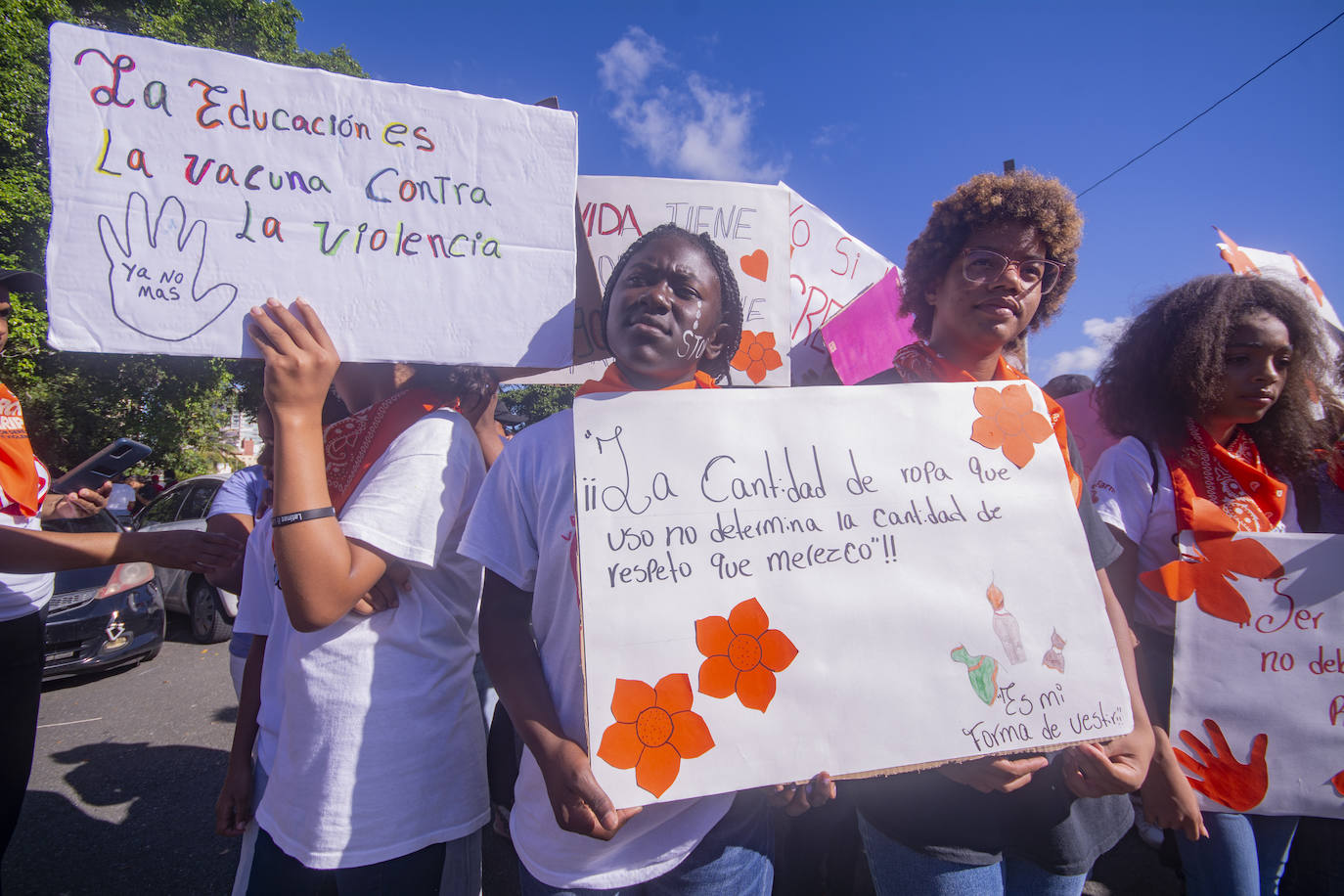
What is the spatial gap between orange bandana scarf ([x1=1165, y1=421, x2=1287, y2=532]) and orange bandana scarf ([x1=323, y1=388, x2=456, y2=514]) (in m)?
1.82

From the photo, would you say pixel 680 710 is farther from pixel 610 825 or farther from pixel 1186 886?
pixel 1186 886

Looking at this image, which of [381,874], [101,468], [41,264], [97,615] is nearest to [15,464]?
[101,468]

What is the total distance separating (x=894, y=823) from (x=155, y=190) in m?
1.90

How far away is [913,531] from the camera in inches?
46.8

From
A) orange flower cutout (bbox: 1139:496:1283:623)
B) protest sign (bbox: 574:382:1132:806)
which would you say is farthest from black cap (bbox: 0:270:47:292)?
orange flower cutout (bbox: 1139:496:1283:623)

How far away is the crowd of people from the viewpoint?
115 centimetres

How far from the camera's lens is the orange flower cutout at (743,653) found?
1.06 meters

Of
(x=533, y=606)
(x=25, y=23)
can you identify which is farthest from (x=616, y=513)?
(x=25, y=23)

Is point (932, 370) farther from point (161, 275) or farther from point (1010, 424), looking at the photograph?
point (161, 275)

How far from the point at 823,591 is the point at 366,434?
1.01 meters

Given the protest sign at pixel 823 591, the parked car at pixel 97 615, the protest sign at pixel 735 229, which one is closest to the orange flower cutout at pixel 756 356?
the protest sign at pixel 735 229

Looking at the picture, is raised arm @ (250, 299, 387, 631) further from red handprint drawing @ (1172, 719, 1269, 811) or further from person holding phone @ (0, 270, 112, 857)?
red handprint drawing @ (1172, 719, 1269, 811)

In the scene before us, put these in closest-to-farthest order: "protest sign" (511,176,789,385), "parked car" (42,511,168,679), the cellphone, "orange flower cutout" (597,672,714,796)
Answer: "orange flower cutout" (597,672,714,796), "protest sign" (511,176,789,385), the cellphone, "parked car" (42,511,168,679)

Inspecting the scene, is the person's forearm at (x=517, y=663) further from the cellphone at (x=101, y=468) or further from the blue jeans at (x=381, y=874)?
the cellphone at (x=101, y=468)
